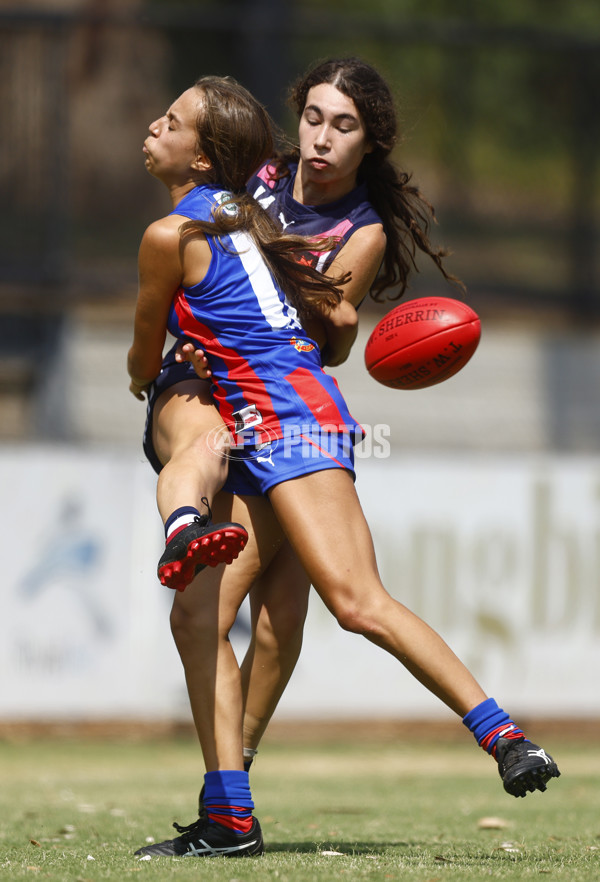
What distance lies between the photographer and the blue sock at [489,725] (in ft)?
11.3

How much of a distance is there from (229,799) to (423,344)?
1545mm

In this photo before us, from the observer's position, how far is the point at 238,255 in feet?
12.1

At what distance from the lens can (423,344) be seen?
3.99 metres

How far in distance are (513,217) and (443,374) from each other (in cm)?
1048

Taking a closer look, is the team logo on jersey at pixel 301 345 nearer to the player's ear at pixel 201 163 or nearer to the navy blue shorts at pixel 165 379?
the navy blue shorts at pixel 165 379

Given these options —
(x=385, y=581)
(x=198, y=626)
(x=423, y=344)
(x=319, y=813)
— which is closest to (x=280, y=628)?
(x=198, y=626)

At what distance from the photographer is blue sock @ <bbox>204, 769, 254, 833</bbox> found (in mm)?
3607

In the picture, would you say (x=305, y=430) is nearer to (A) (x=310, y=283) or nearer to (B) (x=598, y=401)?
(A) (x=310, y=283)

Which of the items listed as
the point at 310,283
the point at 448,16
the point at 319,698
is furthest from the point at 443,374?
the point at 448,16

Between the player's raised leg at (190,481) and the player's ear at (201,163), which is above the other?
the player's ear at (201,163)

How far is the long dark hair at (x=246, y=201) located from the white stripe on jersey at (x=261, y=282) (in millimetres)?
22

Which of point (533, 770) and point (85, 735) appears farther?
point (85, 735)

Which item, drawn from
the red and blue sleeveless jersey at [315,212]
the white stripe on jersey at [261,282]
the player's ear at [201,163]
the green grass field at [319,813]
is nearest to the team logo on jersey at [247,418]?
the white stripe on jersey at [261,282]

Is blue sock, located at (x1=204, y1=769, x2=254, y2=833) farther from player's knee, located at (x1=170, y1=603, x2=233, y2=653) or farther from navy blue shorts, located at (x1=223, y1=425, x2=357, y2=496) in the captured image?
navy blue shorts, located at (x1=223, y1=425, x2=357, y2=496)
